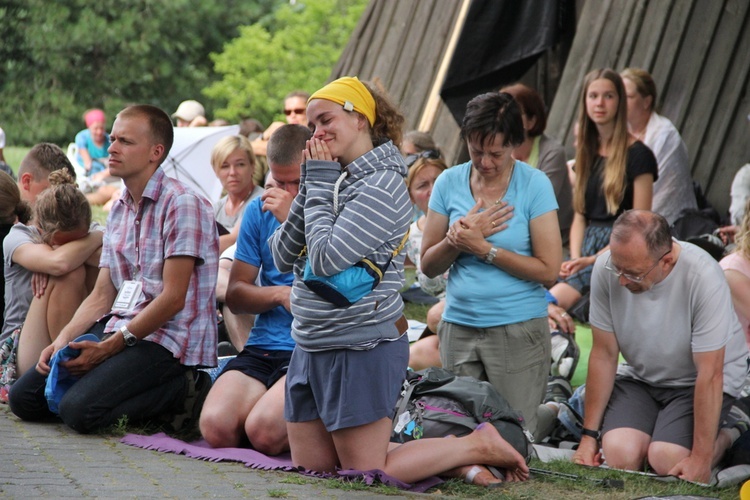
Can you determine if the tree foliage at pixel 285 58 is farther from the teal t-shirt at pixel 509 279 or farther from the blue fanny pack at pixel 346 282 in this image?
the blue fanny pack at pixel 346 282

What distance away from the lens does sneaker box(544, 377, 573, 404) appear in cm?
638

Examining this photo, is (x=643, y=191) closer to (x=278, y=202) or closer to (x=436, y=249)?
(x=436, y=249)

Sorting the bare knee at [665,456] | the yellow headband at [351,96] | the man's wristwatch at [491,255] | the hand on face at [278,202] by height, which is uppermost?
the yellow headband at [351,96]

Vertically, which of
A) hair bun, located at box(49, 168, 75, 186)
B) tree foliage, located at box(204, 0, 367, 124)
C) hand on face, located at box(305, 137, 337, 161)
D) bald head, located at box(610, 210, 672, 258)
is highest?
tree foliage, located at box(204, 0, 367, 124)

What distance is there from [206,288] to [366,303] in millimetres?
1551

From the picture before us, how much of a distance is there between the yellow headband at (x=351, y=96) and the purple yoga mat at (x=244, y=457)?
1525 millimetres

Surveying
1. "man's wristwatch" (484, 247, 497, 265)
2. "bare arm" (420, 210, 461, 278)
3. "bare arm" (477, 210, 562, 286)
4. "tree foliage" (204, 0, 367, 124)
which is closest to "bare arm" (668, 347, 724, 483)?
"bare arm" (477, 210, 562, 286)

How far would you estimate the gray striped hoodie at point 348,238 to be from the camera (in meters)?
4.43

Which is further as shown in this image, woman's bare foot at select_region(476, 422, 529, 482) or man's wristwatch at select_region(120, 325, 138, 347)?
man's wristwatch at select_region(120, 325, 138, 347)

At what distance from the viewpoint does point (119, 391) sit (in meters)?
5.62

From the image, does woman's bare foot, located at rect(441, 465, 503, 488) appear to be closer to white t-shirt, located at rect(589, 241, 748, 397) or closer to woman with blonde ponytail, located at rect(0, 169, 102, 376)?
white t-shirt, located at rect(589, 241, 748, 397)

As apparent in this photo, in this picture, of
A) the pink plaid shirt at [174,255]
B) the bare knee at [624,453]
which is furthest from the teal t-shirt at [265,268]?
the bare knee at [624,453]

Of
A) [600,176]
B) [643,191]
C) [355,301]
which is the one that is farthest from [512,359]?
[600,176]

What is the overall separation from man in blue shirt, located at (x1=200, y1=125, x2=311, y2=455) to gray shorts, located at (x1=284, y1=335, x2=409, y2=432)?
0.73m
